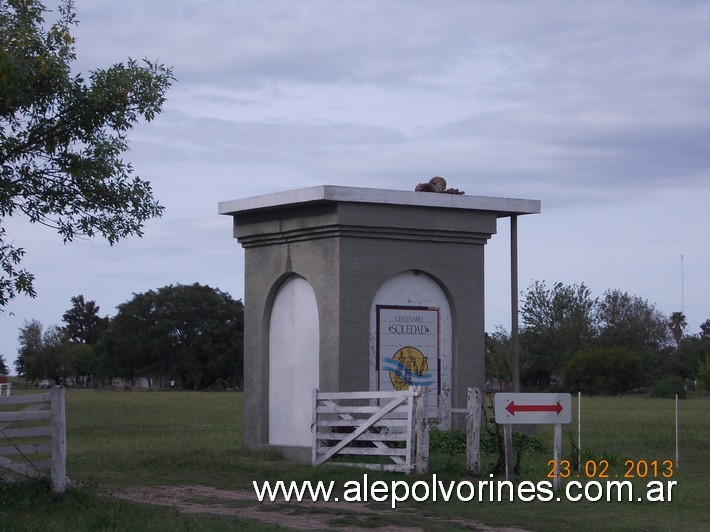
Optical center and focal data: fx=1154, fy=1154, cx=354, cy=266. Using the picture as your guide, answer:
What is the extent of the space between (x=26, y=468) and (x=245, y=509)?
3039mm

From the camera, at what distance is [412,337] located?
827 inches

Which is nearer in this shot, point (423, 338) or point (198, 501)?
point (198, 501)

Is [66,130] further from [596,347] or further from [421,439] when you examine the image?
[596,347]

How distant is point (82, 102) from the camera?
50.2ft

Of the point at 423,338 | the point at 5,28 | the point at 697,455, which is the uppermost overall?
the point at 5,28

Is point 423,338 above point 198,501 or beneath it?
above

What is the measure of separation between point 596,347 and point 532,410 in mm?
72044

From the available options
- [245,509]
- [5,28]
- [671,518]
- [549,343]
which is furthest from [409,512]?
[549,343]

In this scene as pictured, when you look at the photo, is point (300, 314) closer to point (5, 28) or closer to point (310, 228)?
point (310, 228)

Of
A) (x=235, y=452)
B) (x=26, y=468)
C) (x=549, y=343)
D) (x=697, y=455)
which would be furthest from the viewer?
(x=549, y=343)

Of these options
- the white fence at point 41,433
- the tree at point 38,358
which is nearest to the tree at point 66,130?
the white fence at point 41,433

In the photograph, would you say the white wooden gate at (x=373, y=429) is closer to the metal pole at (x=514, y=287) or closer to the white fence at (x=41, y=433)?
the metal pole at (x=514, y=287)

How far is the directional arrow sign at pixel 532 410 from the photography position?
16188 millimetres

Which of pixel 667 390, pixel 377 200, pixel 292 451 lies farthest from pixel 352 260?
pixel 667 390
